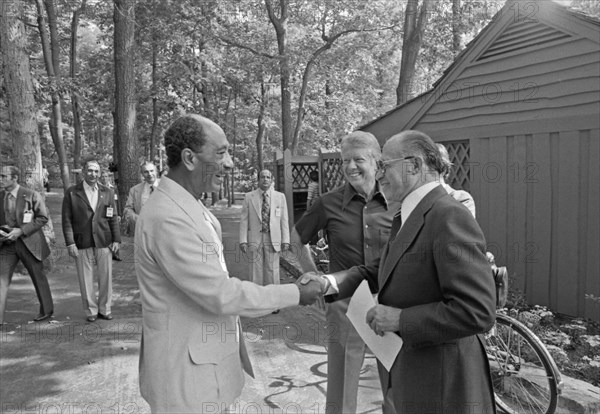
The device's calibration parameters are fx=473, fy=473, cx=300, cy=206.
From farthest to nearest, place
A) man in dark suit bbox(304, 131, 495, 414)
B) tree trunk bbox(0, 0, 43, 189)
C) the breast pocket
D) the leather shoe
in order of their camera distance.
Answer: tree trunk bbox(0, 0, 43, 189) < the leather shoe < the breast pocket < man in dark suit bbox(304, 131, 495, 414)

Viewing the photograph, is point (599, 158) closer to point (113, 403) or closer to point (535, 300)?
point (535, 300)

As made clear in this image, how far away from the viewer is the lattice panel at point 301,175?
14.8 m

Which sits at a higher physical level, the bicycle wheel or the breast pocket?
the breast pocket

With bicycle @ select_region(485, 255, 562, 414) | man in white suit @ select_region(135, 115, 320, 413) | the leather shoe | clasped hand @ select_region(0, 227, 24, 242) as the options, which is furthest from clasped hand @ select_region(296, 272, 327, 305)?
the leather shoe

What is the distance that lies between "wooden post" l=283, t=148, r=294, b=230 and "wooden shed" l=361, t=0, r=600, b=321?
Answer: 18.7 ft

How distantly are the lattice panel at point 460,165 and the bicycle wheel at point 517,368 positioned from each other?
422cm

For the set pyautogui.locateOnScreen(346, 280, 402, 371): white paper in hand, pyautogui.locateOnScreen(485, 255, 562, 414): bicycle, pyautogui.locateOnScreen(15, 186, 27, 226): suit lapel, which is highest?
pyautogui.locateOnScreen(15, 186, 27, 226): suit lapel

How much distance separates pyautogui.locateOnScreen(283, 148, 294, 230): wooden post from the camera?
13.1 m

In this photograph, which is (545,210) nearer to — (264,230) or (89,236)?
(264,230)

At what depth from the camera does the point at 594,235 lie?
589 centimetres

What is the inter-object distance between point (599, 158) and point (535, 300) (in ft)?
7.04

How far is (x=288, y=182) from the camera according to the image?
13758 mm

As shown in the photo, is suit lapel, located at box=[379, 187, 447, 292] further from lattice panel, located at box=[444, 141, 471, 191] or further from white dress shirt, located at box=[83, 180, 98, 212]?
lattice panel, located at box=[444, 141, 471, 191]

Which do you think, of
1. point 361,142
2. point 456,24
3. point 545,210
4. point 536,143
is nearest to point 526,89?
point 536,143
